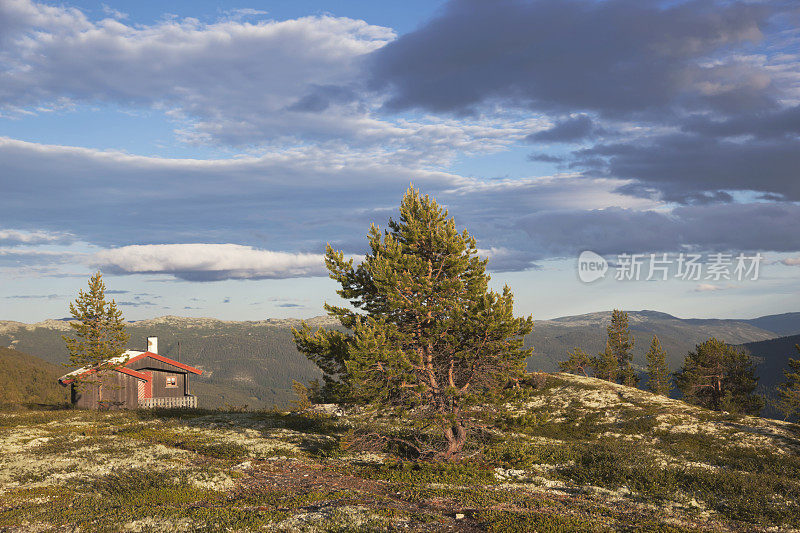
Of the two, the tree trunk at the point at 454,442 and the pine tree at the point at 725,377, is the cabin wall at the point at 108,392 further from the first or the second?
→ the pine tree at the point at 725,377

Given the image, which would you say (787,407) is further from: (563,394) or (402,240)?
(402,240)

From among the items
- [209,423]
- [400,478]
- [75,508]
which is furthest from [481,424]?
[209,423]

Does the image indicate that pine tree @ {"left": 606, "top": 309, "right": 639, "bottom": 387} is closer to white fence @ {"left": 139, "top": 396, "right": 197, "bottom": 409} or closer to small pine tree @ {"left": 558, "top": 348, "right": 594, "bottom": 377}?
small pine tree @ {"left": 558, "top": 348, "right": 594, "bottom": 377}

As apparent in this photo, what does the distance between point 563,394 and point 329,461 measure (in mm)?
30902

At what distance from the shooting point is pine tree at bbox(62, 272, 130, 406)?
55625 mm

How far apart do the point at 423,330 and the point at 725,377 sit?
59885 millimetres

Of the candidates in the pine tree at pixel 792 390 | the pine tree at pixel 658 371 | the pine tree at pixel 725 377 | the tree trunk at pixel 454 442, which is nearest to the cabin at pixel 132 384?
the tree trunk at pixel 454 442

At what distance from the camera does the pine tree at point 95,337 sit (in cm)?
5562

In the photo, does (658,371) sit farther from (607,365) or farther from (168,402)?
(168,402)

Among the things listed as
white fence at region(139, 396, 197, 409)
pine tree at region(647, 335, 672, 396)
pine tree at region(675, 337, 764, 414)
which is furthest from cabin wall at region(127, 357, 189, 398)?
pine tree at region(647, 335, 672, 396)

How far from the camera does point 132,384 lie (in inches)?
2370

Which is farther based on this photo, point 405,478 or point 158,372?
point 158,372

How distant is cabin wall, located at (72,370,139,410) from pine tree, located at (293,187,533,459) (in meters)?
38.9

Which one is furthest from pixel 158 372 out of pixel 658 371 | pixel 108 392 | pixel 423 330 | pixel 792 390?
pixel 658 371
